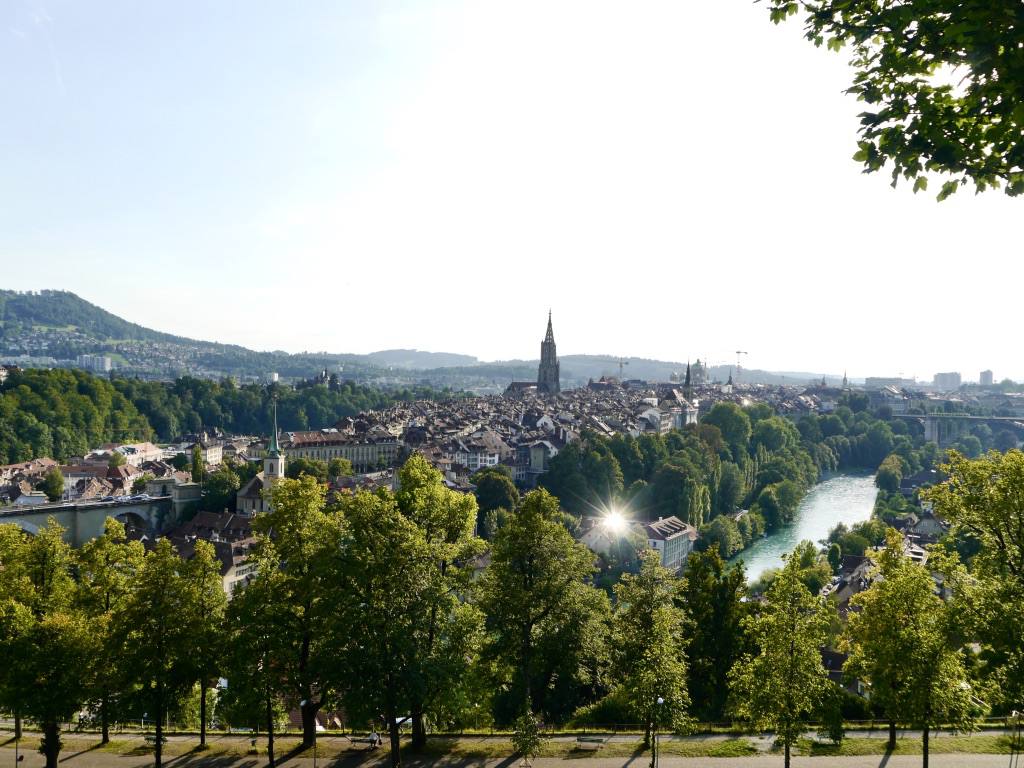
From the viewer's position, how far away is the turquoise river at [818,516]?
58438 mm

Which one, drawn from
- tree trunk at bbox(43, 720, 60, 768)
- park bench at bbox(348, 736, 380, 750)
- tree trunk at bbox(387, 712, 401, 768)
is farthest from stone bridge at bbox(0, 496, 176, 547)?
tree trunk at bbox(387, 712, 401, 768)

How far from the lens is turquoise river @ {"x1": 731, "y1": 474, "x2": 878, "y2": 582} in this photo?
192 ft

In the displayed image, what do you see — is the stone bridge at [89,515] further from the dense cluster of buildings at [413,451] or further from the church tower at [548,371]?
the church tower at [548,371]

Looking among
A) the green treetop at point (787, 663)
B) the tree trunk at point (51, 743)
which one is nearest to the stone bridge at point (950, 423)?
the green treetop at point (787, 663)

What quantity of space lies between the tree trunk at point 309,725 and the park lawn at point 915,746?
10.1 meters

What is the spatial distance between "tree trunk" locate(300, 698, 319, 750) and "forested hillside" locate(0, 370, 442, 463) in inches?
3043

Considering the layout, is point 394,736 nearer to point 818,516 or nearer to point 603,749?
point 603,749

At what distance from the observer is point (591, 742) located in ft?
60.1

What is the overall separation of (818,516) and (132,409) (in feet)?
277

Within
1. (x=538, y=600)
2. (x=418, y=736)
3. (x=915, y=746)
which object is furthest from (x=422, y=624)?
(x=915, y=746)

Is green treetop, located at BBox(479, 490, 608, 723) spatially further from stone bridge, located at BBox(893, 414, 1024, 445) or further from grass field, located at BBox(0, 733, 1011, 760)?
stone bridge, located at BBox(893, 414, 1024, 445)

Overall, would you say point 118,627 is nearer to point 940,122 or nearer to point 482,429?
point 940,122

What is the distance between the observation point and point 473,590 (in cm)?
1839

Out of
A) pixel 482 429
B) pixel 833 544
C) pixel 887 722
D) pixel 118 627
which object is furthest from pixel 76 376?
pixel 887 722
